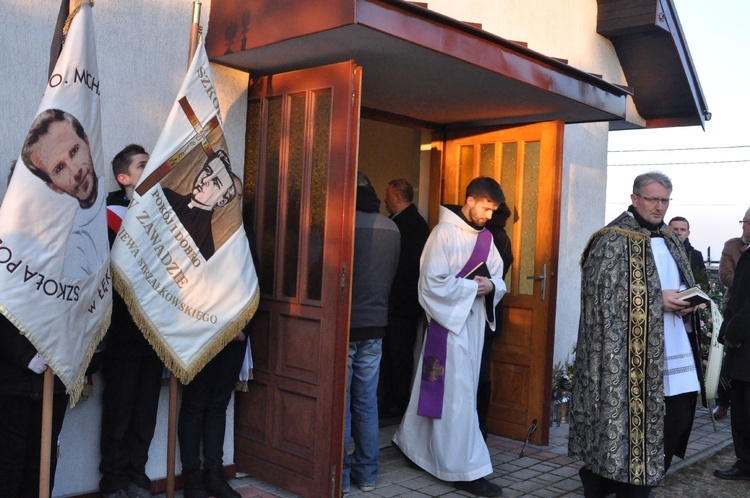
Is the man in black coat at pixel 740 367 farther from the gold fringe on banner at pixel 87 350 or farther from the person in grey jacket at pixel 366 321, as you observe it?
the gold fringe on banner at pixel 87 350

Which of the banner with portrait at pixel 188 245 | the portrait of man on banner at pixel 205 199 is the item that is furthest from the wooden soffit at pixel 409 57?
the portrait of man on banner at pixel 205 199

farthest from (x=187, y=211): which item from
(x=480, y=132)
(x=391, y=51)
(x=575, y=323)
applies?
(x=575, y=323)

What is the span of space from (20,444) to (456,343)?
2638mm

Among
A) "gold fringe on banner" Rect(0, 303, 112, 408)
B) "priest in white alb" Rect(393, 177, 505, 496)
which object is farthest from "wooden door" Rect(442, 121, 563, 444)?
"gold fringe on banner" Rect(0, 303, 112, 408)

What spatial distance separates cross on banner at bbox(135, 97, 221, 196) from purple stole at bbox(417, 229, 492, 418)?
6.27ft

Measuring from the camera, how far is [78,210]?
331 centimetres

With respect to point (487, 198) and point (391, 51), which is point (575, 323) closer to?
point (487, 198)

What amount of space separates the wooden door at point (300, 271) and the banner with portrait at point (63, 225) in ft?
4.16

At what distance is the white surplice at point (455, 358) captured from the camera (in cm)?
490

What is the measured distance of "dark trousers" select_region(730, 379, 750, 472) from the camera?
5477 mm

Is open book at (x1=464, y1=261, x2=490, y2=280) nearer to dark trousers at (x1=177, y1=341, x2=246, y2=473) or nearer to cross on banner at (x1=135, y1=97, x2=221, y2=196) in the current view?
dark trousers at (x1=177, y1=341, x2=246, y2=473)

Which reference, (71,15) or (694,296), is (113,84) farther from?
(694,296)

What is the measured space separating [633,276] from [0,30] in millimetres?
3628

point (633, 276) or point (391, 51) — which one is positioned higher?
point (391, 51)
